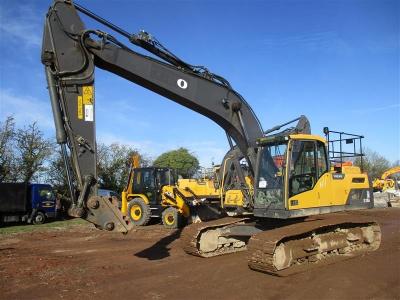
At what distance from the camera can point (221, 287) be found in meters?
7.82

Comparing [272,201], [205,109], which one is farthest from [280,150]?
[205,109]

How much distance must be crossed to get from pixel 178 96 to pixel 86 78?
85.1 inches

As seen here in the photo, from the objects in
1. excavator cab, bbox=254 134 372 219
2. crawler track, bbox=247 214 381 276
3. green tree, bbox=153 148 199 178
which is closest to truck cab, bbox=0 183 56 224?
excavator cab, bbox=254 134 372 219

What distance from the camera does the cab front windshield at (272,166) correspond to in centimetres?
943

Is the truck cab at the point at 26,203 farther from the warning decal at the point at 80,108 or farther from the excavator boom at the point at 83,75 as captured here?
the warning decal at the point at 80,108

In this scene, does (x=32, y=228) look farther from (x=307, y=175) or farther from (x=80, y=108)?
(x=307, y=175)

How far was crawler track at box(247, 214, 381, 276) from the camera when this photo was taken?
8.59 metres

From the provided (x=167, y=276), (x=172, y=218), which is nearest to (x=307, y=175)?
(x=167, y=276)

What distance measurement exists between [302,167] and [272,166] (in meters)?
0.64

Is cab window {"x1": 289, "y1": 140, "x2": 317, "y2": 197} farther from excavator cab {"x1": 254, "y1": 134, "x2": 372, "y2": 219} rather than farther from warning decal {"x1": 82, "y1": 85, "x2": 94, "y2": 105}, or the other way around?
warning decal {"x1": 82, "y1": 85, "x2": 94, "y2": 105}

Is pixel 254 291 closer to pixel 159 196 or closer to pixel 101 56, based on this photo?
pixel 101 56

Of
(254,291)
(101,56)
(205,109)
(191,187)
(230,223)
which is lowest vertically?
(254,291)

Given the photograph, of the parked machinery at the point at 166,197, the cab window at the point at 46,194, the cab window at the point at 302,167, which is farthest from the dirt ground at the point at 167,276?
the cab window at the point at 46,194

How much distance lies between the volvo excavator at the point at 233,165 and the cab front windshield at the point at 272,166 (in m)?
0.02
